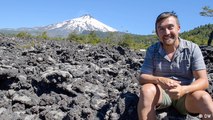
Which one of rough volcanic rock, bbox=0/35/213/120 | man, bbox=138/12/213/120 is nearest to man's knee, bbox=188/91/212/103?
man, bbox=138/12/213/120

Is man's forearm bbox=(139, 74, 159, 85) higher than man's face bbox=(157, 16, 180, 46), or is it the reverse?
man's face bbox=(157, 16, 180, 46)

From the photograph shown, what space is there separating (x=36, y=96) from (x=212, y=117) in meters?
2.49

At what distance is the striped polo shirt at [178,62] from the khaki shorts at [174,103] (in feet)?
0.62

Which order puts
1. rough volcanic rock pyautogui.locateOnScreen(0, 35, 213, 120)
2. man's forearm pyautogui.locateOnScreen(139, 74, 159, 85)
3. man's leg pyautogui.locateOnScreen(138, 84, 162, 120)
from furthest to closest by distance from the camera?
rough volcanic rock pyautogui.locateOnScreen(0, 35, 213, 120) < man's forearm pyautogui.locateOnScreen(139, 74, 159, 85) < man's leg pyautogui.locateOnScreen(138, 84, 162, 120)

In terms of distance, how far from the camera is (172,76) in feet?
12.3

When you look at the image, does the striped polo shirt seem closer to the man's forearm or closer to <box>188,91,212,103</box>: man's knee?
the man's forearm

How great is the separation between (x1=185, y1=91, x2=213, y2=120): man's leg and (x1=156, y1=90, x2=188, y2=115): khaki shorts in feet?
0.33

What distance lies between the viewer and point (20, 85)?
520 centimetres

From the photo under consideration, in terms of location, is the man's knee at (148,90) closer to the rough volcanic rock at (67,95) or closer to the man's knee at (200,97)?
the man's knee at (200,97)

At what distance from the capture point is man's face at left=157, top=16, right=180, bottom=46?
3.61 metres

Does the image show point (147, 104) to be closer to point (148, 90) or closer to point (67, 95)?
point (148, 90)

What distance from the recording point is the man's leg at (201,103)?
10.9 ft

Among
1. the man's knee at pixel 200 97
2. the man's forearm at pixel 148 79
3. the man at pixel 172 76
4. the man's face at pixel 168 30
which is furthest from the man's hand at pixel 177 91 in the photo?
the man's face at pixel 168 30

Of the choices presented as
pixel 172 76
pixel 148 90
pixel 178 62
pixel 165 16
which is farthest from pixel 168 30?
pixel 148 90
